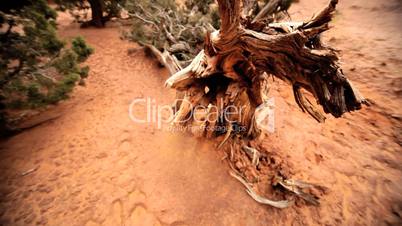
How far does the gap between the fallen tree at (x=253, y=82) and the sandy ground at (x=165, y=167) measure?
23 centimetres

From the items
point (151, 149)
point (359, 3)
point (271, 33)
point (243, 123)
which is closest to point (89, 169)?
point (151, 149)

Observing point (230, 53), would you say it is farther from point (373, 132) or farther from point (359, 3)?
point (359, 3)

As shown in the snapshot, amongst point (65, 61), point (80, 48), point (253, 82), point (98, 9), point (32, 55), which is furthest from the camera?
point (98, 9)

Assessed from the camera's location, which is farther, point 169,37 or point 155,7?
point 155,7

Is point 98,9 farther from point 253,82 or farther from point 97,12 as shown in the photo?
point 253,82

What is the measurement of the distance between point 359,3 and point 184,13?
746 centimetres

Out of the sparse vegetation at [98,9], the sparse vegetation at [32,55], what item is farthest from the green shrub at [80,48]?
the sparse vegetation at [98,9]

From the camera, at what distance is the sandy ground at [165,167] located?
6.53 ft

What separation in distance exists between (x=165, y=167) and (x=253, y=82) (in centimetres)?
146

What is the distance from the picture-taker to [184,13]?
538 centimetres

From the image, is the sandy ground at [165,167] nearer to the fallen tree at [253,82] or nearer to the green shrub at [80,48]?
the fallen tree at [253,82]

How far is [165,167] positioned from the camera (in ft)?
7.82

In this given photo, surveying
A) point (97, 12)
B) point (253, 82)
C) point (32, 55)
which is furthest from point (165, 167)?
point (97, 12)

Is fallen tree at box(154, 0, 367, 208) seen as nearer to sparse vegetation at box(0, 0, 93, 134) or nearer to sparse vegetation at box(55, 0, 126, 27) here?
sparse vegetation at box(0, 0, 93, 134)
